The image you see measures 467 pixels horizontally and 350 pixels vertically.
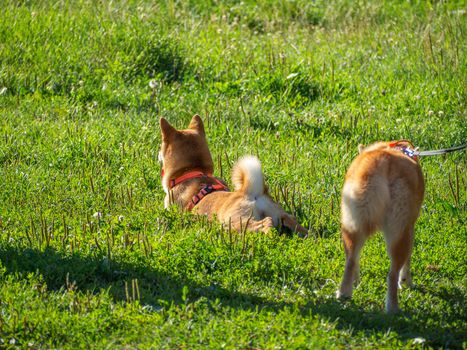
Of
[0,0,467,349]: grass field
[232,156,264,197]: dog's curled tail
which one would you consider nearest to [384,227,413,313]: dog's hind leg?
[0,0,467,349]: grass field

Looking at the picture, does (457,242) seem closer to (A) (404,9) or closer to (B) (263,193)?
(B) (263,193)

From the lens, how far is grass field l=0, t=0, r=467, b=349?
5.25 meters

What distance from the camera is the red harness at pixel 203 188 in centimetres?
764

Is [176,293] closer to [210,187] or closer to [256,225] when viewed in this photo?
[256,225]

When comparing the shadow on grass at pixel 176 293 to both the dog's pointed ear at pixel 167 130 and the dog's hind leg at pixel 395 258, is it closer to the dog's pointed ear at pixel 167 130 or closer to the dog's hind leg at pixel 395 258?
the dog's hind leg at pixel 395 258

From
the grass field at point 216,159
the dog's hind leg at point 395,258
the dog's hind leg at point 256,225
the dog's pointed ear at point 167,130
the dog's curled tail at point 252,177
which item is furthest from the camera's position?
the dog's pointed ear at point 167,130

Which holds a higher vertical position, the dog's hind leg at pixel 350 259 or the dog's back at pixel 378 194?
the dog's back at pixel 378 194

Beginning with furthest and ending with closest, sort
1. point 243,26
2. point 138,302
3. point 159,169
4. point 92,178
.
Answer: point 243,26, point 159,169, point 92,178, point 138,302

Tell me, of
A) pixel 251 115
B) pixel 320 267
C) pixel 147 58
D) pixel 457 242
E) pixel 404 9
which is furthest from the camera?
pixel 404 9

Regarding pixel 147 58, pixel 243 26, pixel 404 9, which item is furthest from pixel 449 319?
pixel 404 9

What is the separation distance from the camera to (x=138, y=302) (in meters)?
5.30

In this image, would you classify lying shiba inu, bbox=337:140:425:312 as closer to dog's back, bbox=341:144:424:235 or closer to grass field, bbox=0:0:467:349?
dog's back, bbox=341:144:424:235

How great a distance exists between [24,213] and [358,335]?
323cm

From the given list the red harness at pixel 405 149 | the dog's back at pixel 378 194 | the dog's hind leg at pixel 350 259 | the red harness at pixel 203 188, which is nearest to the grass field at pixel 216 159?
the dog's hind leg at pixel 350 259
